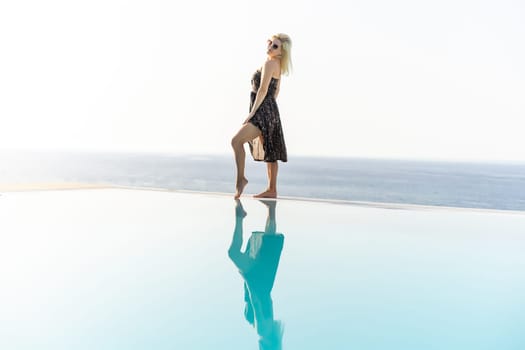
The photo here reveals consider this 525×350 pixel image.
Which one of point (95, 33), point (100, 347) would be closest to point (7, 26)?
point (95, 33)

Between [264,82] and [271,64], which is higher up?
[271,64]

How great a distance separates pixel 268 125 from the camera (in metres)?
4.84

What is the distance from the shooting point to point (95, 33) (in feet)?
230

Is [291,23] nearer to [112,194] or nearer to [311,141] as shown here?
[311,141]

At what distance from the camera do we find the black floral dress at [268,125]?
480 cm

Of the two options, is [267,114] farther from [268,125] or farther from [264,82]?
[264,82]

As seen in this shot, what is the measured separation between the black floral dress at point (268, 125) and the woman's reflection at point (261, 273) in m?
1.24

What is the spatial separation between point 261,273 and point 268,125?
2805 millimetres

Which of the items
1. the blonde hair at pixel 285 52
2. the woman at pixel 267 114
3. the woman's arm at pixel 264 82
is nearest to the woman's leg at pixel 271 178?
the woman at pixel 267 114

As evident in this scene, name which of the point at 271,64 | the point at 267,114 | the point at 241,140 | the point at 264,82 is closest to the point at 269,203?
the point at 241,140

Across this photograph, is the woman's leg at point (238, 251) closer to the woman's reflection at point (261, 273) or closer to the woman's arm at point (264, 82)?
the woman's reflection at point (261, 273)

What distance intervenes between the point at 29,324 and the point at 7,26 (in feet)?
255

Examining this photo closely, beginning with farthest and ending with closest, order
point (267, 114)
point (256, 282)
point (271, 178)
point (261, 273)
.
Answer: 1. point (271, 178)
2. point (267, 114)
3. point (261, 273)
4. point (256, 282)

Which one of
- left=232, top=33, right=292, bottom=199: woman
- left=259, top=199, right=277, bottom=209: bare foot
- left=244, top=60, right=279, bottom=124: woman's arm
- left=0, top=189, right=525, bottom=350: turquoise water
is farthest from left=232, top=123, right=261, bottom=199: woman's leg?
left=0, top=189, right=525, bottom=350: turquoise water
